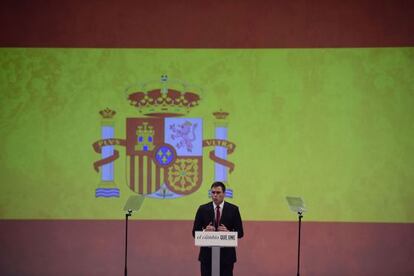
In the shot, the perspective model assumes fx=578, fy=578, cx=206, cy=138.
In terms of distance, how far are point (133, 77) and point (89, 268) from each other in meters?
2.39

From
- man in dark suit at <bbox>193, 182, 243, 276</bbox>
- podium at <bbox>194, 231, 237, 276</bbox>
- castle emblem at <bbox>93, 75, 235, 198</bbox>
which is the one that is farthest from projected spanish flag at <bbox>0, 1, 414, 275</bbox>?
podium at <bbox>194, 231, 237, 276</bbox>

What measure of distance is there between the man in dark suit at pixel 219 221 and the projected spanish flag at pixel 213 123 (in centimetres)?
164

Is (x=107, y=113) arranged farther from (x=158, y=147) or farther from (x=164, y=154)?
(x=164, y=154)

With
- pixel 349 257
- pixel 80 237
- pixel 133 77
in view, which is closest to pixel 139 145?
pixel 133 77

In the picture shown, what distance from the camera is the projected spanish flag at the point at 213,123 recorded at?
6984 mm

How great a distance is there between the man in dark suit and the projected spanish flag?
64.5 inches

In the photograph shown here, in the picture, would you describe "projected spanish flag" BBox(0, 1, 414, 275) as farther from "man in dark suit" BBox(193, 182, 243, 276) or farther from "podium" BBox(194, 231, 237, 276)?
"podium" BBox(194, 231, 237, 276)

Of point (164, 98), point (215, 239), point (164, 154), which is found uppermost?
point (164, 98)

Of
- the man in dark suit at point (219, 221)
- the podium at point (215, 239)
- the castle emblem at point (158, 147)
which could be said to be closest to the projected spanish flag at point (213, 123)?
the castle emblem at point (158, 147)

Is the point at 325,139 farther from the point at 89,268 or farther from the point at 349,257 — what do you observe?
the point at 89,268

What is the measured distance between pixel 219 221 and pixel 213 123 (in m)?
1.95

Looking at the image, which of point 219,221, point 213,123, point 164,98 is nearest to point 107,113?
point 164,98

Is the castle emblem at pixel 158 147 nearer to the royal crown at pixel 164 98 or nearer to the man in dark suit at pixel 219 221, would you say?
Result: the royal crown at pixel 164 98

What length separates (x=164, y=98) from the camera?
702 cm
